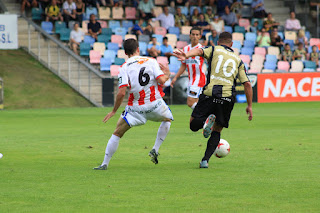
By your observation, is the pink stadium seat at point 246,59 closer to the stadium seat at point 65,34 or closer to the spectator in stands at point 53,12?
the stadium seat at point 65,34

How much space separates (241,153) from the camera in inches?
439

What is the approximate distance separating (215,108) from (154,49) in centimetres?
1797

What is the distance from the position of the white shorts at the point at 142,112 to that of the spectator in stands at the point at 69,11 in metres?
20.0

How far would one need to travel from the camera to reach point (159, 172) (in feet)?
29.4

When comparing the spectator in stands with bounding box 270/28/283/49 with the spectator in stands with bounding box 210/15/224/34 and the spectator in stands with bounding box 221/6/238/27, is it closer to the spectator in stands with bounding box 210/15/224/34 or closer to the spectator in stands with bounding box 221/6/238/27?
the spectator in stands with bounding box 221/6/238/27

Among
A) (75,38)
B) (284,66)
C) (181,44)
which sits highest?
(75,38)

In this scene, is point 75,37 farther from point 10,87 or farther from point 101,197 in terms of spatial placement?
point 101,197

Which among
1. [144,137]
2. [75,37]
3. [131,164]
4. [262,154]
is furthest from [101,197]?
[75,37]

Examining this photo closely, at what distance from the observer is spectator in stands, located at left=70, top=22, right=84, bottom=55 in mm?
27812

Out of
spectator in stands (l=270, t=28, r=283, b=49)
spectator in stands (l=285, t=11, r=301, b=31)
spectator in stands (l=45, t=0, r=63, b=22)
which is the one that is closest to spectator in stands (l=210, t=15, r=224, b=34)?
spectator in stands (l=270, t=28, r=283, b=49)

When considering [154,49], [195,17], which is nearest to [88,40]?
[154,49]

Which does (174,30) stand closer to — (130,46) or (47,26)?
(47,26)

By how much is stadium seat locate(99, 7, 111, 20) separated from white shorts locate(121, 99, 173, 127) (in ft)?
70.3

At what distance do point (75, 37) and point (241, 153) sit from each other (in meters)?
17.9
